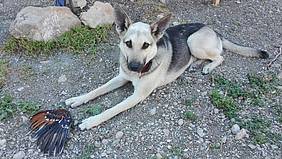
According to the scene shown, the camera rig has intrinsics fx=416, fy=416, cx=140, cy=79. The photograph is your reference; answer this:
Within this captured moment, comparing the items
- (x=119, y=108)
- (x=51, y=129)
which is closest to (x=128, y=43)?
(x=119, y=108)

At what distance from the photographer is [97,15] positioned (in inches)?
186

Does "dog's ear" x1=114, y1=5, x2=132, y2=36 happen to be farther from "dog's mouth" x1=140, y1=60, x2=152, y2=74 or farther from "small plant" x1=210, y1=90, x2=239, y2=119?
"small plant" x1=210, y1=90, x2=239, y2=119

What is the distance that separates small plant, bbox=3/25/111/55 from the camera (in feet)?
14.5

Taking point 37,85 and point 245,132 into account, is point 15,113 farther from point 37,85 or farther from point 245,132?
point 245,132

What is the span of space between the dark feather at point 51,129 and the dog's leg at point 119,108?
6.1 inches

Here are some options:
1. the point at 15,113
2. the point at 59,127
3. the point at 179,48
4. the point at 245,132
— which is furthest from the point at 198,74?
the point at 15,113

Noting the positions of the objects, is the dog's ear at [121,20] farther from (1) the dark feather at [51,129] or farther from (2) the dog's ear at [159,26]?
(1) the dark feather at [51,129]

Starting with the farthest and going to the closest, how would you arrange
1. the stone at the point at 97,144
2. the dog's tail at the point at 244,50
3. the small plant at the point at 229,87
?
the dog's tail at the point at 244,50
the small plant at the point at 229,87
the stone at the point at 97,144

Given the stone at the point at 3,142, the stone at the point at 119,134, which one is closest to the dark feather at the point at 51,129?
the stone at the point at 3,142

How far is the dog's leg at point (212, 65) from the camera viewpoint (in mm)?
4164

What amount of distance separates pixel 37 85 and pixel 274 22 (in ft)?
9.75

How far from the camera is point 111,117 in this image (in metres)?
3.56

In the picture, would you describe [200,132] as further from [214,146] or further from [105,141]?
[105,141]

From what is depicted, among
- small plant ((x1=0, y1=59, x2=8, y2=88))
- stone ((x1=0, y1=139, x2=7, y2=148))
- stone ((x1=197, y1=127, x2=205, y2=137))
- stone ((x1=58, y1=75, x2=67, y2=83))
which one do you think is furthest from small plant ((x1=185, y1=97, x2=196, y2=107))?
small plant ((x1=0, y1=59, x2=8, y2=88))
